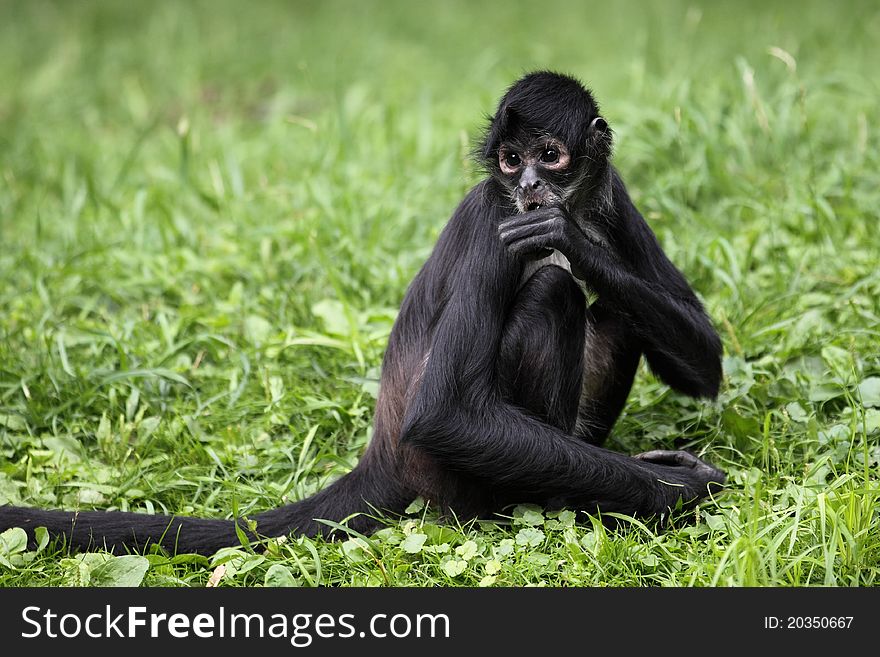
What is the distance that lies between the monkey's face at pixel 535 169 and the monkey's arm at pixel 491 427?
6.0 inches

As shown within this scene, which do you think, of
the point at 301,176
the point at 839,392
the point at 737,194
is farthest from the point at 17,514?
the point at 737,194

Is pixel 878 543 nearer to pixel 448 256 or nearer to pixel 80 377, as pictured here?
pixel 448 256

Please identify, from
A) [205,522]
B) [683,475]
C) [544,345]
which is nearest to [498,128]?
[544,345]

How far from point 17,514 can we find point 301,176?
12.9 ft

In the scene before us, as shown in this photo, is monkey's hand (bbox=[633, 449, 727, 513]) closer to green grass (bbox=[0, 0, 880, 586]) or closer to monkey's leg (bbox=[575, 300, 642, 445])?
green grass (bbox=[0, 0, 880, 586])

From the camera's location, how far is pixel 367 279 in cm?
587

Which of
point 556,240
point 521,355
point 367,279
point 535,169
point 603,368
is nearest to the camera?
point 556,240

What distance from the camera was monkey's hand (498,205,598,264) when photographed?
12.0ft

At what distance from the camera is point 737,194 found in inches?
248

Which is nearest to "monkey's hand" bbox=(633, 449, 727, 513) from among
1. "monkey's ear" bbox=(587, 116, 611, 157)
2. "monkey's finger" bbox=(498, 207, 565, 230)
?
"monkey's finger" bbox=(498, 207, 565, 230)

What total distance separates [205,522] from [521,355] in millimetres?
1373

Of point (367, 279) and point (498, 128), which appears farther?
point (367, 279)

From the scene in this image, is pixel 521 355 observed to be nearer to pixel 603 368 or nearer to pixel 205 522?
pixel 603 368

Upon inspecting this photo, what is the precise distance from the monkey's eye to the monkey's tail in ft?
4.57
